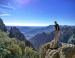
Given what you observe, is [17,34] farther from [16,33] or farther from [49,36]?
[49,36]

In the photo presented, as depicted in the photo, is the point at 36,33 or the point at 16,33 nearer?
the point at 16,33

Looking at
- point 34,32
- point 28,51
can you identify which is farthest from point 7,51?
point 34,32

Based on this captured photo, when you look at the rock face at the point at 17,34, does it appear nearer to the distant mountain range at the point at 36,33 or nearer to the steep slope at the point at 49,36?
the distant mountain range at the point at 36,33

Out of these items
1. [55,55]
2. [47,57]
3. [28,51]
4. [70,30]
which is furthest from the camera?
[70,30]

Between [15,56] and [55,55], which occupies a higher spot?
[55,55]

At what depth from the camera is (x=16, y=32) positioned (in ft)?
99.9

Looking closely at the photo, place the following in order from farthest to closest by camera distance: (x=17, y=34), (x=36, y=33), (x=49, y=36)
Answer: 1. (x=36, y=33)
2. (x=17, y=34)
3. (x=49, y=36)

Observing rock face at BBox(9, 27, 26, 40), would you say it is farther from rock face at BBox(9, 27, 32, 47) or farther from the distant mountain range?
the distant mountain range

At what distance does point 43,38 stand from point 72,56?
81.3 ft

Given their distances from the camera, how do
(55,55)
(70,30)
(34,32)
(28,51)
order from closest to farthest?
(55,55)
(28,51)
(70,30)
(34,32)

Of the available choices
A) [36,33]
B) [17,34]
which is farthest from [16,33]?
[36,33]

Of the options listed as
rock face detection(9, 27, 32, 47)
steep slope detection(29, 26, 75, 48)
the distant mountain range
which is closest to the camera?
steep slope detection(29, 26, 75, 48)

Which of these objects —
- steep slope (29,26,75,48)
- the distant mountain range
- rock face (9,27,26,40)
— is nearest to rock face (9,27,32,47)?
rock face (9,27,26,40)

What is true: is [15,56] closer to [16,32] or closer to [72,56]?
[72,56]
